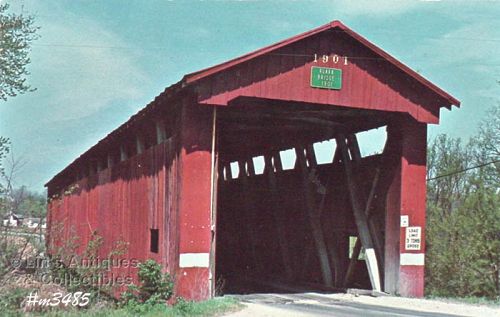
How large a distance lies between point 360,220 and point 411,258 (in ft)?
6.12

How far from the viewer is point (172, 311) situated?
11.5m

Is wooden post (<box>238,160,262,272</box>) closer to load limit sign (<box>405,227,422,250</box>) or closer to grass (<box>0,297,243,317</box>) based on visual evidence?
load limit sign (<box>405,227,422,250</box>)

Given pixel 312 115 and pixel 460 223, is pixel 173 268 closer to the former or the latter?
pixel 312 115

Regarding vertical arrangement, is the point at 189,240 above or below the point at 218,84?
below

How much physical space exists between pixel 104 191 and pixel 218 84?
32.7 feet

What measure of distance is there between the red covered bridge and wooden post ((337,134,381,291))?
3cm

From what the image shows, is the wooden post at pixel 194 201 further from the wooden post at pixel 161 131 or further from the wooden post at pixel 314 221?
the wooden post at pixel 314 221

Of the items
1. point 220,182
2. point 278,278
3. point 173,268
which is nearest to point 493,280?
point 278,278

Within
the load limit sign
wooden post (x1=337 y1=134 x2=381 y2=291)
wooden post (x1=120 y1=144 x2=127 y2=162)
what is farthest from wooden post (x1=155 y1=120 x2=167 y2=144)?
the load limit sign

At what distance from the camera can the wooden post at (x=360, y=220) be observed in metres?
15.8

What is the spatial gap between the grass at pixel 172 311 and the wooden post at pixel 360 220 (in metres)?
4.50

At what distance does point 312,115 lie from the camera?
16859 mm

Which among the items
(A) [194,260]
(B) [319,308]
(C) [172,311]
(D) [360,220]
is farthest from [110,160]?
(B) [319,308]

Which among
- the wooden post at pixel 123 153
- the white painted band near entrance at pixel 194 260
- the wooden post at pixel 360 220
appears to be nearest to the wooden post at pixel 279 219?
the wooden post at pixel 360 220
